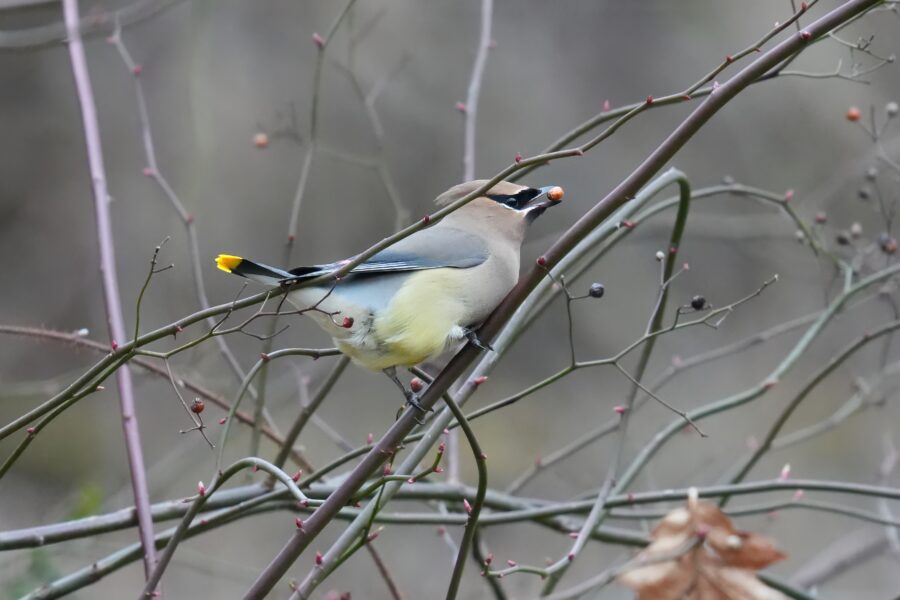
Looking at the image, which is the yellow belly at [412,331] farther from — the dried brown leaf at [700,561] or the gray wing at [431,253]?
the dried brown leaf at [700,561]

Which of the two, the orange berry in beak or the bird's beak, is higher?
the bird's beak

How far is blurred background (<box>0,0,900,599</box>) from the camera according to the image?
8.02m

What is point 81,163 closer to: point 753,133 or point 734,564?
point 753,133

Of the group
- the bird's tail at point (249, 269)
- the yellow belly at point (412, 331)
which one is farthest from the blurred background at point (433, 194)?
the bird's tail at point (249, 269)

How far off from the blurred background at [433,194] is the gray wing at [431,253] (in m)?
4.69

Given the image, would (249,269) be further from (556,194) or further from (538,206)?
(538,206)

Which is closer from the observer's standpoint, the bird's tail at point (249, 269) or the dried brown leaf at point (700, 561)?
the dried brown leaf at point (700, 561)

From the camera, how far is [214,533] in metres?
7.89

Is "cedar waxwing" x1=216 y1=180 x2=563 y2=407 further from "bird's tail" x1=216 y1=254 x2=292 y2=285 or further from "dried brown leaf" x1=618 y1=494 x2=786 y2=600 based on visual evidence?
"dried brown leaf" x1=618 y1=494 x2=786 y2=600

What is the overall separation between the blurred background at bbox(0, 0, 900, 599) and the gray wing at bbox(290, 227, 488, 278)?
469 centimetres

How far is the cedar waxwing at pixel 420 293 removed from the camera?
2807mm

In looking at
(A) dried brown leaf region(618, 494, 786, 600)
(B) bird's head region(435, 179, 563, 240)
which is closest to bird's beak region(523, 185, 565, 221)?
(B) bird's head region(435, 179, 563, 240)

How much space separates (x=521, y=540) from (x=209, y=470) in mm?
2252

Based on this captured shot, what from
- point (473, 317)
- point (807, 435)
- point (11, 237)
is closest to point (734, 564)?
point (473, 317)
